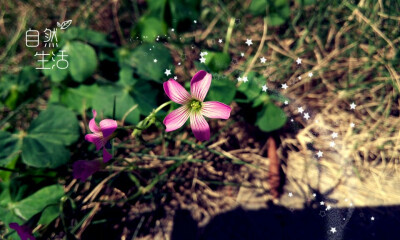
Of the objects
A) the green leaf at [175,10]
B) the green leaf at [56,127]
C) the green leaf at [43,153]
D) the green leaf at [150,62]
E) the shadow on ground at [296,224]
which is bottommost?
the shadow on ground at [296,224]

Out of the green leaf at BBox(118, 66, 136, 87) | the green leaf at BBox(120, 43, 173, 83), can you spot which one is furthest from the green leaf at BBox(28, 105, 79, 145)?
the green leaf at BBox(120, 43, 173, 83)

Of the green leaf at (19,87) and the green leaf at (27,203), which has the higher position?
the green leaf at (19,87)

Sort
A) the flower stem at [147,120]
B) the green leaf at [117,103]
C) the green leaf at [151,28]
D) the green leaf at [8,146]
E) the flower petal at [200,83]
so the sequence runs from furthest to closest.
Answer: the green leaf at [151,28]
the green leaf at [117,103]
the green leaf at [8,146]
the flower stem at [147,120]
the flower petal at [200,83]

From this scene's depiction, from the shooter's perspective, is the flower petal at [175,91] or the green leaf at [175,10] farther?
the green leaf at [175,10]

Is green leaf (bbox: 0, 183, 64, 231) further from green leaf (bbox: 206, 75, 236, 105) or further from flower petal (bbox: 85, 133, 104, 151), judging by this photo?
green leaf (bbox: 206, 75, 236, 105)

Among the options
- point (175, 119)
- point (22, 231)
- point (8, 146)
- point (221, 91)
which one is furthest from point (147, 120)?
point (8, 146)

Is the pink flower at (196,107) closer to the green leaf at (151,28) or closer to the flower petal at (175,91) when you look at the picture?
the flower petal at (175,91)

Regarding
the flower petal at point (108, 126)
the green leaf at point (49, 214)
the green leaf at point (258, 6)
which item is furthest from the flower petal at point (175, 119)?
the green leaf at point (258, 6)
